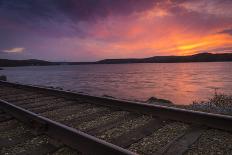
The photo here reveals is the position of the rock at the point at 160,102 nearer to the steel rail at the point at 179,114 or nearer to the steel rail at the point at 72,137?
the steel rail at the point at 179,114

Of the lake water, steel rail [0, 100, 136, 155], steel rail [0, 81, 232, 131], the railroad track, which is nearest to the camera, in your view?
steel rail [0, 100, 136, 155]

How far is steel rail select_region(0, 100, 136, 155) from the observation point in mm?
2777

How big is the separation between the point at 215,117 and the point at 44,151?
2.99 meters

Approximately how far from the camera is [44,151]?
337 cm

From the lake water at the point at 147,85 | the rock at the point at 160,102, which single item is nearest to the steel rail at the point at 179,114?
the rock at the point at 160,102

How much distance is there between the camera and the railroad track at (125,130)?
3232 millimetres

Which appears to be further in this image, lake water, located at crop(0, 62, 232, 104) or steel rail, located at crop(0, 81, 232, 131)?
lake water, located at crop(0, 62, 232, 104)

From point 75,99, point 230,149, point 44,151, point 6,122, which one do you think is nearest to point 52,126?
point 44,151

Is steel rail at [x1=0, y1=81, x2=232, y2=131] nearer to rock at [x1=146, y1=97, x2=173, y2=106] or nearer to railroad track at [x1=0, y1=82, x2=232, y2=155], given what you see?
railroad track at [x1=0, y1=82, x2=232, y2=155]

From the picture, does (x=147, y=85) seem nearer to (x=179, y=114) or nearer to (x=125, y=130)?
(x=179, y=114)

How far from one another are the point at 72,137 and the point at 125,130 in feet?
3.80

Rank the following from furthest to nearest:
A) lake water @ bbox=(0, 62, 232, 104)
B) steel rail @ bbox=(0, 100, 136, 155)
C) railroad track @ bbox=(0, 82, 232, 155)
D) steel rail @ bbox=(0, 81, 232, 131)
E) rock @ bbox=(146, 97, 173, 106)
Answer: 1. lake water @ bbox=(0, 62, 232, 104)
2. rock @ bbox=(146, 97, 173, 106)
3. steel rail @ bbox=(0, 81, 232, 131)
4. railroad track @ bbox=(0, 82, 232, 155)
5. steel rail @ bbox=(0, 100, 136, 155)

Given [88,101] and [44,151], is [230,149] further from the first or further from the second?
[88,101]

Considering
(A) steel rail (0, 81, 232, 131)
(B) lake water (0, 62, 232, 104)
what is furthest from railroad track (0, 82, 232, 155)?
(B) lake water (0, 62, 232, 104)
